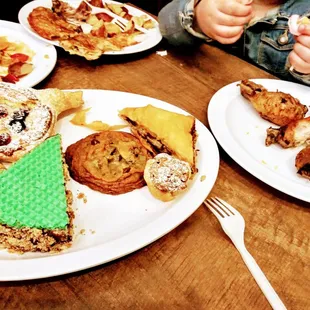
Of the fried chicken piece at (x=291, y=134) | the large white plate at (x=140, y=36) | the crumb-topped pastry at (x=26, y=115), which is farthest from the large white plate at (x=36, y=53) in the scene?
the fried chicken piece at (x=291, y=134)

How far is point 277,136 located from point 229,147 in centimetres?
16

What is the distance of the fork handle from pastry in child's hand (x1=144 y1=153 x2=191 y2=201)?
17 centimetres

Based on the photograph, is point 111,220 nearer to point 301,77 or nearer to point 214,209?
point 214,209

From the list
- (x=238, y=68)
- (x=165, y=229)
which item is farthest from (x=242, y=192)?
(x=238, y=68)

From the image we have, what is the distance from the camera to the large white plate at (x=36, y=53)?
4.00 feet

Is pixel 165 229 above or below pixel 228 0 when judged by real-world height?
below

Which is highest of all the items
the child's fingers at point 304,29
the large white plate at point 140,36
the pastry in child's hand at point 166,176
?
the child's fingers at point 304,29

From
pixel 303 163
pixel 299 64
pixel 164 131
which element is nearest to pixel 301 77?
pixel 299 64

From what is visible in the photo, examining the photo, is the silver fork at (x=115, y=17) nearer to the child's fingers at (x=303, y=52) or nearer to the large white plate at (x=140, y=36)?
the large white plate at (x=140, y=36)

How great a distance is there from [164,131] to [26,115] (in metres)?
0.33

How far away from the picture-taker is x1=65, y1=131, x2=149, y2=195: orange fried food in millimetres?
936

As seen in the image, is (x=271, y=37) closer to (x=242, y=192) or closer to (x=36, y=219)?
(x=242, y=192)

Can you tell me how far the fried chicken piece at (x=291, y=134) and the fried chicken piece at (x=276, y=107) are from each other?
0.07 metres

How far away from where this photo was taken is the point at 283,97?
1234mm
